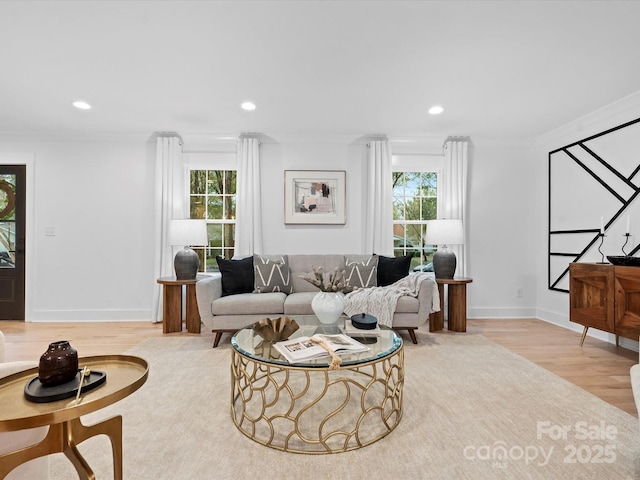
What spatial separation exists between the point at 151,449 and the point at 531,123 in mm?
4688

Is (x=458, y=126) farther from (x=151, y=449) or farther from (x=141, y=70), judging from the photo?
(x=151, y=449)

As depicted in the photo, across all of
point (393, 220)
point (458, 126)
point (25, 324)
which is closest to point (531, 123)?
point (458, 126)

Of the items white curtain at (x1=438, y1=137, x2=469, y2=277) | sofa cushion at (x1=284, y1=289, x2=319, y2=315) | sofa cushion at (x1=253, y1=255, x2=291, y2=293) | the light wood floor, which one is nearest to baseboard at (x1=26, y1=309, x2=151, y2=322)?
the light wood floor

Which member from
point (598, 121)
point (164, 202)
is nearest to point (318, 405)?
point (164, 202)

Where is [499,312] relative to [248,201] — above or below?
below

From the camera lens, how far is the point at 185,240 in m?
3.81

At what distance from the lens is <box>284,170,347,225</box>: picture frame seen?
14.6 feet

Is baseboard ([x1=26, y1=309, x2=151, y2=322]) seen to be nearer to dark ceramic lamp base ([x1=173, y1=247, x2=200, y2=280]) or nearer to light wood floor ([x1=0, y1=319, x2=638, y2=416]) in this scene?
light wood floor ([x1=0, y1=319, x2=638, y2=416])

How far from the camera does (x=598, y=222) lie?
365 centimetres

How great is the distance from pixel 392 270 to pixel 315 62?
224 centimetres

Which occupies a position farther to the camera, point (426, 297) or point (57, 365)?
point (426, 297)

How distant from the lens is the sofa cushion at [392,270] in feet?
12.4

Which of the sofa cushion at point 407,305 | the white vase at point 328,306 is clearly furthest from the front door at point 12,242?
the sofa cushion at point 407,305

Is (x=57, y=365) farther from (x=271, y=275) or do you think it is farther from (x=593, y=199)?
(x=593, y=199)
